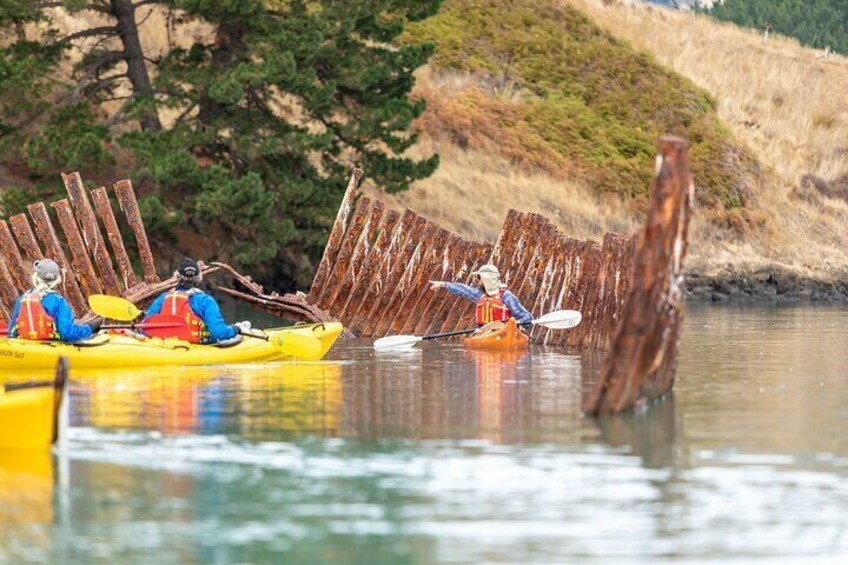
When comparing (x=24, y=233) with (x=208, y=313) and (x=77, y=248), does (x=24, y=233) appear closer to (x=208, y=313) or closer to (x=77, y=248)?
(x=77, y=248)

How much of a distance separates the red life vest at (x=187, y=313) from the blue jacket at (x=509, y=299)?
5.73 metres

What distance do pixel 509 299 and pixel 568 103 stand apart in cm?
3565

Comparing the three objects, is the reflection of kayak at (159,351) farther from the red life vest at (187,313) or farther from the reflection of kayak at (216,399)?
the red life vest at (187,313)

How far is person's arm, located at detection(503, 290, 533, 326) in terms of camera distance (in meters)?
30.0

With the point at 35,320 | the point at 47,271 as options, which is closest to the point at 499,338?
the point at 35,320

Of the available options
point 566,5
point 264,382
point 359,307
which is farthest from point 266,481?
point 566,5

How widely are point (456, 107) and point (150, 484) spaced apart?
44648mm

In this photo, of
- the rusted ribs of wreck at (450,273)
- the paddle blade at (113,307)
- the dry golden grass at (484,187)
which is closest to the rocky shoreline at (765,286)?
the dry golden grass at (484,187)

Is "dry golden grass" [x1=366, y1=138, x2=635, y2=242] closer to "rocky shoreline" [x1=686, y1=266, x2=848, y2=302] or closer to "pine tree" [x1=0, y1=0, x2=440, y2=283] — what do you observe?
"rocky shoreline" [x1=686, y1=266, x2=848, y2=302]

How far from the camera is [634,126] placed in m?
65.2

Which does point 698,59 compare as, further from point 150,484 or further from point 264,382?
point 150,484

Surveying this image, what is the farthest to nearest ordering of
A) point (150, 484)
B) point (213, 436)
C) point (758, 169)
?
point (758, 169) → point (213, 436) → point (150, 484)

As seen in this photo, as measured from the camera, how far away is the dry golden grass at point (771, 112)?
2253 inches

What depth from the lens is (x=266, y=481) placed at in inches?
620
